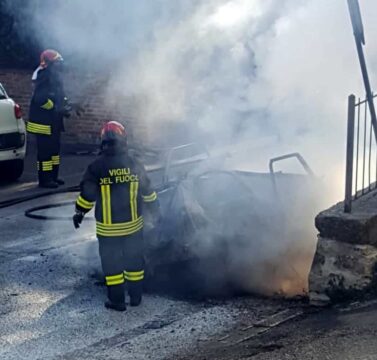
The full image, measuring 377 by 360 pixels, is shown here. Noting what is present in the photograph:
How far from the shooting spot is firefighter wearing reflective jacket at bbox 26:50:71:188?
37.7 ft

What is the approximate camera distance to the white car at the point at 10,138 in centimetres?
1186

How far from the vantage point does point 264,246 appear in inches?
287

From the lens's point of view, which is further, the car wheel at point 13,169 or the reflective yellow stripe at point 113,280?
the car wheel at point 13,169

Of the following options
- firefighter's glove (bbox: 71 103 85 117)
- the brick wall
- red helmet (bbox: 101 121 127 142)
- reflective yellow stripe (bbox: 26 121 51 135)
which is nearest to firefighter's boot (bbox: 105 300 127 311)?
red helmet (bbox: 101 121 127 142)

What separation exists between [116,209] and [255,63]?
103 inches

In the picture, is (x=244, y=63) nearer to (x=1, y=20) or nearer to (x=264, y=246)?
(x=264, y=246)

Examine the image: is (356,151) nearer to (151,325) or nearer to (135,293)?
(135,293)

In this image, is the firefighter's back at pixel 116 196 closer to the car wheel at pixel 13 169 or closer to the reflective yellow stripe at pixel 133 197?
the reflective yellow stripe at pixel 133 197

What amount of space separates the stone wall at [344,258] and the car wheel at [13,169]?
657cm

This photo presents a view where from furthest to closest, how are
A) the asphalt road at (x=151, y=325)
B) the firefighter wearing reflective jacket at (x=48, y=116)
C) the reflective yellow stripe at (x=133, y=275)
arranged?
the firefighter wearing reflective jacket at (x=48, y=116) → the reflective yellow stripe at (x=133, y=275) → the asphalt road at (x=151, y=325)

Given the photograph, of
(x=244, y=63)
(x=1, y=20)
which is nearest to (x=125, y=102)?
(x=1, y=20)

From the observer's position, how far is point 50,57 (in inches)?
442

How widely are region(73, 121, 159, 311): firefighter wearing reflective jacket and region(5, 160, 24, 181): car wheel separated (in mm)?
5486

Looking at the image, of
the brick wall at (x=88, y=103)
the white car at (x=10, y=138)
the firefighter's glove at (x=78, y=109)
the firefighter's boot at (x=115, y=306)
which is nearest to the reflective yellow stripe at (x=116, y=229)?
the firefighter's boot at (x=115, y=306)
